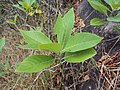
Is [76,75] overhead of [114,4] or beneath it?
beneath

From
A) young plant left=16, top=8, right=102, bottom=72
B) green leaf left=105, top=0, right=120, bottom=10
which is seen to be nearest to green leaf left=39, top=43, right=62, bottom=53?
young plant left=16, top=8, right=102, bottom=72

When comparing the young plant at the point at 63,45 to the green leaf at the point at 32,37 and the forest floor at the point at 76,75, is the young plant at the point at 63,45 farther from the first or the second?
the forest floor at the point at 76,75

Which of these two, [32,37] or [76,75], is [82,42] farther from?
[76,75]

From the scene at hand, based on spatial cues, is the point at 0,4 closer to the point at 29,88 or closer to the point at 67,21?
the point at 29,88

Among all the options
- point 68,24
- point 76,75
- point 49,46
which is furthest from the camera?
point 76,75

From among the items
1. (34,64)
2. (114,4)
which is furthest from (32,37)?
(114,4)

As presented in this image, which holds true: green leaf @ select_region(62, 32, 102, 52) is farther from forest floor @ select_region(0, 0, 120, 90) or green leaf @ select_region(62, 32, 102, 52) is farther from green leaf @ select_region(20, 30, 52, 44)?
forest floor @ select_region(0, 0, 120, 90)

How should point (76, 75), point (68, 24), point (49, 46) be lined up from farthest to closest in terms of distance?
point (76, 75)
point (68, 24)
point (49, 46)
